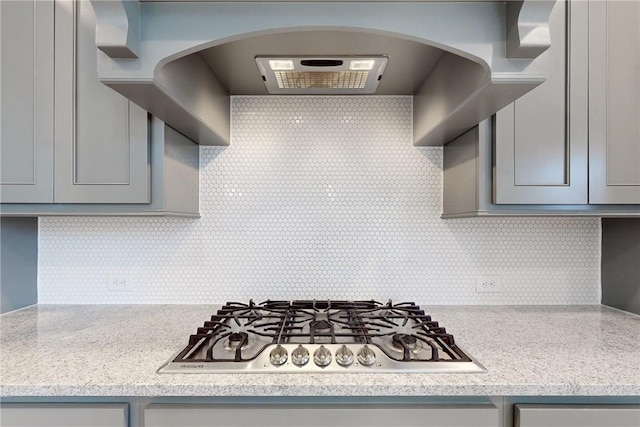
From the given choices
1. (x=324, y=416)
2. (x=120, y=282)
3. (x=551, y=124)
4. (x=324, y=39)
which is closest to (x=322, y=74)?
(x=324, y=39)

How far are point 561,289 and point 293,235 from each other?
4.12 ft

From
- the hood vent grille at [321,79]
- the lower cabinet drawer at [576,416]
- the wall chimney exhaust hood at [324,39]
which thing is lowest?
the lower cabinet drawer at [576,416]

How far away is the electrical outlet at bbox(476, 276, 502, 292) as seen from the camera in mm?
1650

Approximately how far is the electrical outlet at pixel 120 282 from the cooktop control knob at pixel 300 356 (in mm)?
1027

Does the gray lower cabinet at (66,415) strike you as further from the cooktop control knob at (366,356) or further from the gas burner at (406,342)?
the gas burner at (406,342)

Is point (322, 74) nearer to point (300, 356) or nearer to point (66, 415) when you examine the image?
point (300, 356)

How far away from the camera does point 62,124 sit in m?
1.24

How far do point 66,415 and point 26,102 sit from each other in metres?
1.03

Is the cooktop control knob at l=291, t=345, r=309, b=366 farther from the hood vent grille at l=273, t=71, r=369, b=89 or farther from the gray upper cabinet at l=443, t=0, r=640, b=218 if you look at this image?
the hood vent grille at l=273, t=71, r=369, b=89

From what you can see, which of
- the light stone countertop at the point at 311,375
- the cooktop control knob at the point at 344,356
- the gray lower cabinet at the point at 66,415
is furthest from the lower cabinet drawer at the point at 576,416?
the gray lower cabinet at the point at 66,415

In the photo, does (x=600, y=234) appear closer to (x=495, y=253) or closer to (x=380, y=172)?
(x=495, y=253)

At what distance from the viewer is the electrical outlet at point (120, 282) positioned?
5.40ft

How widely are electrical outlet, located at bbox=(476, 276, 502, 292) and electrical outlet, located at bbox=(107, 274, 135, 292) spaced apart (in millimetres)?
1582

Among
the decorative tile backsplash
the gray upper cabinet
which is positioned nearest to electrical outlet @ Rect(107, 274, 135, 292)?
the decorative tile backsplash
